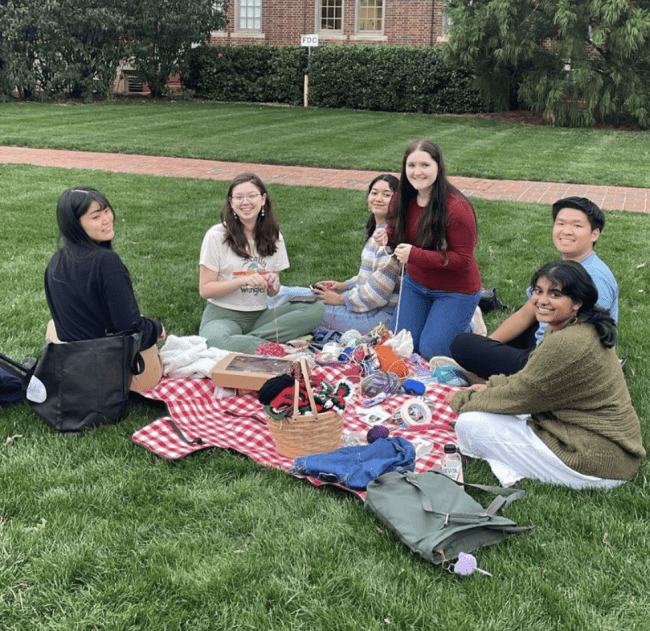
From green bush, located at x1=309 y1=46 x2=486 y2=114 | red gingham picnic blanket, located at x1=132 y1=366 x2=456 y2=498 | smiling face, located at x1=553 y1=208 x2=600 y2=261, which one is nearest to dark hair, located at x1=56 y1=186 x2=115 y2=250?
red gingham picnic blanket, located at x1=132 y1=366 x2=456 y2=498

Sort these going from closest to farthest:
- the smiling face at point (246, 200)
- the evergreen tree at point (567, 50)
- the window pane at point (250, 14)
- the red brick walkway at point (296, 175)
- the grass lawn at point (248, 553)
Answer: the grass lawn at point (248, 553), the smiling face at point (246, 200), the red brick walkway at point (296, 175), the evergreen tree at point (567, 50), the window pane at point (250, 14)

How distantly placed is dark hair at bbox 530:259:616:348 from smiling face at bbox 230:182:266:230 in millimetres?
2232

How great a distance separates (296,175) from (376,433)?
7680mm

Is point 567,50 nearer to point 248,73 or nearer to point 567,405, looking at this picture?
point 248,73

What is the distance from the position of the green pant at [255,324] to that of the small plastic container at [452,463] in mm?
1732

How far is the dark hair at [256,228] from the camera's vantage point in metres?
4.86

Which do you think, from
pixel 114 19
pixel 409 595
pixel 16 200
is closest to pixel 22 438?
pixel 409 595

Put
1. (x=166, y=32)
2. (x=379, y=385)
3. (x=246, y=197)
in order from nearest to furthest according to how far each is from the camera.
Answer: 1. (x=379, y=385)
2. (x=246, y=197)
3. (x=166, y=32)

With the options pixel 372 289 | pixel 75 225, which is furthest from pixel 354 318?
pixel 75 225

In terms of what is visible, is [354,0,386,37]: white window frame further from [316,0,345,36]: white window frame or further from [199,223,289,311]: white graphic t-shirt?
[199,223,289,311]: white graphic t-shirt

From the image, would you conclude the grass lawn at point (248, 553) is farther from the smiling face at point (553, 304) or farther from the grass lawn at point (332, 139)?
the grass lawn at point (332, 139)

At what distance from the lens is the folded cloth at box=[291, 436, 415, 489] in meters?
3.22

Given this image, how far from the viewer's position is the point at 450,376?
454cm

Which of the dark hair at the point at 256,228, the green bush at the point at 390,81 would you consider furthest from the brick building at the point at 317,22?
the dark hair at the point at 256,228
